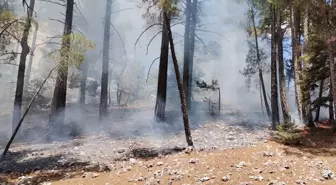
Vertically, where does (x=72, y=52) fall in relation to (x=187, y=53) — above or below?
below

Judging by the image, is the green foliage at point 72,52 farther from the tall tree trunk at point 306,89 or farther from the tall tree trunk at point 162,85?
the tall tree trunk at point 306,89

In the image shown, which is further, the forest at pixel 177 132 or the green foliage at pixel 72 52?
the green foliage at pixel 72 52

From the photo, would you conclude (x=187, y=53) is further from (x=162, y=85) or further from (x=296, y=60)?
(x=296, y=60)

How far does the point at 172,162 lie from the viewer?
330 inches

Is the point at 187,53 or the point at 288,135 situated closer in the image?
the point at 288,135

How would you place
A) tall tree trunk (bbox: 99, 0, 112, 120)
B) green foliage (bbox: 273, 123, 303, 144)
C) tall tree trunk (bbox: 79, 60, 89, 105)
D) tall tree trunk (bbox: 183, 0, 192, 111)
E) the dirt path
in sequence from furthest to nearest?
tall tree trunk (bbox: 79, 60, 89, 105) → tall tree trunk (bbox: 183, 0, 192, 111) → tall tree trunk (bbox: 99, 0, 112, 120) → green foliage (bbox: 273, 123, 303, 144) → the dirt path

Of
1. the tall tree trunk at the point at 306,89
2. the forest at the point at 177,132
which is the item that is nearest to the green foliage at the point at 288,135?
the forest at the point at 177,132

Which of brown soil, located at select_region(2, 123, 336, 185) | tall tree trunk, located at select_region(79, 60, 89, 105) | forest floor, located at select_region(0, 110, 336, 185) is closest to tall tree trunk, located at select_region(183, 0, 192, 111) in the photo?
forest floor, located at select_region(0, 110, 336, 185)

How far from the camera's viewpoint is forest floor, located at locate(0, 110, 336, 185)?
277 inches

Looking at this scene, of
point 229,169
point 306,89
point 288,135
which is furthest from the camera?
point 306,89

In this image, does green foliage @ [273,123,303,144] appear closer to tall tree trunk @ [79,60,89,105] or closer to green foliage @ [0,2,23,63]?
green foliage @ [0,2,23,63]

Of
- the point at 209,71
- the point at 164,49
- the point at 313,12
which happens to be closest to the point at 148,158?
the point at 164,49

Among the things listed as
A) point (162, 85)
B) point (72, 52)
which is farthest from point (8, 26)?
point (162, 85)

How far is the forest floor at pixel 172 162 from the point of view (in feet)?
23.0
